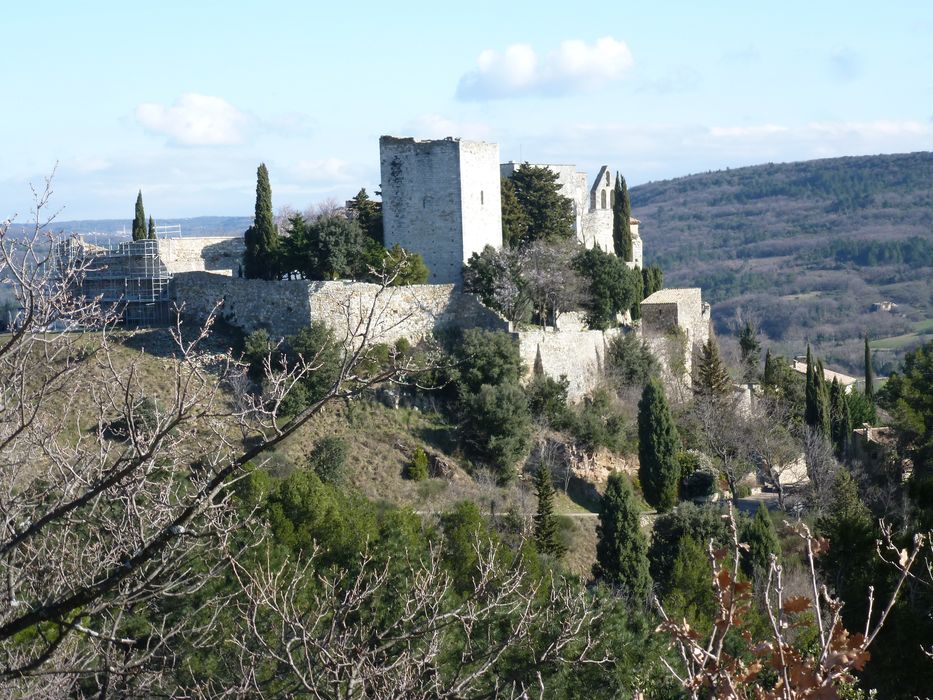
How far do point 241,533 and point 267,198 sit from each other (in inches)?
591

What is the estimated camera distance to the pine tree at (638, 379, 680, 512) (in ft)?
91.5

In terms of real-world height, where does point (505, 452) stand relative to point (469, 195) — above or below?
below

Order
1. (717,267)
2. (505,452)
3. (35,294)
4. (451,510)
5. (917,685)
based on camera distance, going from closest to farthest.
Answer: (35,294)
(917,685)
(451,510)
(505,452)
(717,267)

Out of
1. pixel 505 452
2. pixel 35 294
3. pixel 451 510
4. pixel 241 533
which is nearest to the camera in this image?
pixel 35 294

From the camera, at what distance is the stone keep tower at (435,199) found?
Result: 99.6ft

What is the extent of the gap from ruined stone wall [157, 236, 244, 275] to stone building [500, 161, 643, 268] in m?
8.33

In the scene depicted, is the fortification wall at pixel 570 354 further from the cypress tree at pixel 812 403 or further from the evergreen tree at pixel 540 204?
the cypress tree at pixel 812 403

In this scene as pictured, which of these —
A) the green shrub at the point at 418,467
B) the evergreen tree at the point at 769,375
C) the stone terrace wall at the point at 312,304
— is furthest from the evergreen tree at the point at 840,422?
the green shrub at the point at 418,467

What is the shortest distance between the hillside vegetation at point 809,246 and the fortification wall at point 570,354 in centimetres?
5216

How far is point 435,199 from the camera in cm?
3045

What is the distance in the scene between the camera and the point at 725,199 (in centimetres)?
16462

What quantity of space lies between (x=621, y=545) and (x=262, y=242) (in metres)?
12.6

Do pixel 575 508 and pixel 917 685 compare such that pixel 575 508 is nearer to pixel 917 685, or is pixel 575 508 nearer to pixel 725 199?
pixel 917 685

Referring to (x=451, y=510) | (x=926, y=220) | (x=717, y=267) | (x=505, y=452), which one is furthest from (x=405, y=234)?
(x=926, y=220)
